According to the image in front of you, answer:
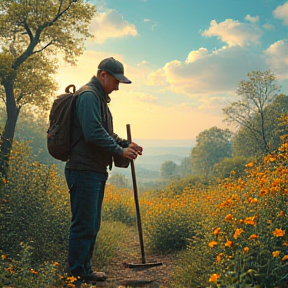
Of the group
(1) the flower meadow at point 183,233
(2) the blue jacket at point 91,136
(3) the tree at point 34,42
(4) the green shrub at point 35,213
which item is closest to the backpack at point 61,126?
(2) the blue jacket at point 91,136

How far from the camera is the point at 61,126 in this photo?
4.09m

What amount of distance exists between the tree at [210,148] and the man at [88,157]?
5272 cm

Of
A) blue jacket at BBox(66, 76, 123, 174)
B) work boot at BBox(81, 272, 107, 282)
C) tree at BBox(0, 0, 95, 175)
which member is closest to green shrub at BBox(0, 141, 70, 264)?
work boot at BBox(81, 272, 107, 282)

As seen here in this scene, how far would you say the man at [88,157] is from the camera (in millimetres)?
3961

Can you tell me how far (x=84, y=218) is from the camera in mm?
4113

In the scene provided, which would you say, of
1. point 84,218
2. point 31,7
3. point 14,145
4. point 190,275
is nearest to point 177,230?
point 190,275

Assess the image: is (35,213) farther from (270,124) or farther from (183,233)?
(270,124)

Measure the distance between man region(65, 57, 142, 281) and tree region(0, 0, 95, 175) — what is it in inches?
379

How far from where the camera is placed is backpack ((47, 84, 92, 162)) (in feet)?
13.4

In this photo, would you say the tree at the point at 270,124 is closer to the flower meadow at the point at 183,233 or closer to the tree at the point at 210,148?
the tree at the point at 210,148

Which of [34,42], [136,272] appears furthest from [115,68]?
[34,42]

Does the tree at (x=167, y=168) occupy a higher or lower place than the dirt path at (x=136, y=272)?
higher

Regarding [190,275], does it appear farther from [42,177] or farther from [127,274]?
[42,177]

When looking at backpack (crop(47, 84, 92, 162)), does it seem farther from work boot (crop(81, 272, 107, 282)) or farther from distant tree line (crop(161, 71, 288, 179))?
distant tree line (crop(161, 71, 288, 179))
